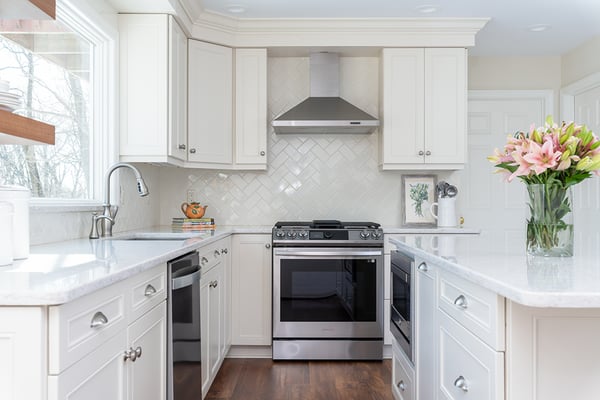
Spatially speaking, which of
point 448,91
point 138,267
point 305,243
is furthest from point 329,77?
point 138,267

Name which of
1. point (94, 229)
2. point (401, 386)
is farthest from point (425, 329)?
point (94, 229)

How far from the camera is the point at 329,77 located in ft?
12.5

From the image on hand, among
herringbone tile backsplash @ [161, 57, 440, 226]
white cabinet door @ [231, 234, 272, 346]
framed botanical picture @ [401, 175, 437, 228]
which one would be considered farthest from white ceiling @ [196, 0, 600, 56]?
white cabinet door @ [231, 234, 272, 346]

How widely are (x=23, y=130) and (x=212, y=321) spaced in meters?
1.75

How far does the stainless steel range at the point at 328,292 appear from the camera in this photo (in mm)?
3348

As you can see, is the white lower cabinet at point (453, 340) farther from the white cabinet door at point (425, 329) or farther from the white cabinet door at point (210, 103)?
the white cabinet door at point (210, 103)

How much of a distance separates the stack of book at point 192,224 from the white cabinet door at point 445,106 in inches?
68.7

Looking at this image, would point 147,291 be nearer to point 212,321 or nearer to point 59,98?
point 212,321

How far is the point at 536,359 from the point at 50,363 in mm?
1176

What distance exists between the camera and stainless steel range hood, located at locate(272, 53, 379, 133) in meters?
3.52

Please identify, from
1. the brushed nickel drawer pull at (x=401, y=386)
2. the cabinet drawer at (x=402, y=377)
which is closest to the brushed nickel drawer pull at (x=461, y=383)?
the cabinet drawer at (x=402, y=377)

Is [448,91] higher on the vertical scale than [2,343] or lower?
higher

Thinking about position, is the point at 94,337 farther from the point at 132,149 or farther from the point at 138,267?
the point at 132,149

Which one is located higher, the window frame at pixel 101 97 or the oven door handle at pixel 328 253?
the window frame at pixel 101 97
